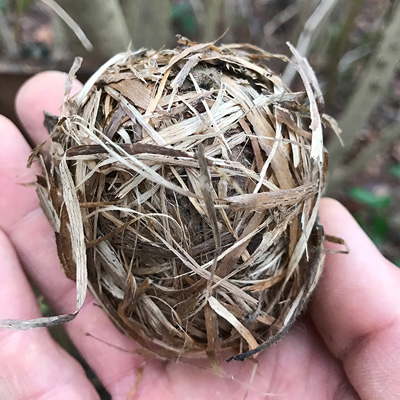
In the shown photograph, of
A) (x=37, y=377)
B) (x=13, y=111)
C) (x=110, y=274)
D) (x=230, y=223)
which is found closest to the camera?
(x=230, y=223)

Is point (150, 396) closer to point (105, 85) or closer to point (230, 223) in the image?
point (230, 223)

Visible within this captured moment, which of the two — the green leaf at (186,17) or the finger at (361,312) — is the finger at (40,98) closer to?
the finger at (361,312)

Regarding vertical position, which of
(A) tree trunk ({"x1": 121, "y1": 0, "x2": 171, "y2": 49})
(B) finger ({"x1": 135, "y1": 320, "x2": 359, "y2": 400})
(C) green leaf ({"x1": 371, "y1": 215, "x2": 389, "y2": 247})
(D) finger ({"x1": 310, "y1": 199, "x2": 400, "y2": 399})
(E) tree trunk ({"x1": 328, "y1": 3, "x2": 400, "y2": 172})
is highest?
(A) tree trunk ({"x1": 121, "y1": 0, "x2": 171, "y2": 49})

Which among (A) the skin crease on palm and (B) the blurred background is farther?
(B) the blurred background

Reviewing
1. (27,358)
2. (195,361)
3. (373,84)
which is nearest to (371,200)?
(373,84)

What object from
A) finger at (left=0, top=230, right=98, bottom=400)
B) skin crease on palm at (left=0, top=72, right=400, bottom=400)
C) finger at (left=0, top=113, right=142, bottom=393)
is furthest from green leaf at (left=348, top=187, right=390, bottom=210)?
finger at (left=0, top=230, right=98, bottom=400)

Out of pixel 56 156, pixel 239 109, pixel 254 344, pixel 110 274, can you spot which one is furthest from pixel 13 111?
pixel 254 344

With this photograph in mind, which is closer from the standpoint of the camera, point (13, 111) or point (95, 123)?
point (95, 123)

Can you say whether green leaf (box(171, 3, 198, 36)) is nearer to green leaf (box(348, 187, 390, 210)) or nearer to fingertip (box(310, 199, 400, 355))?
green leaf (box(348, 187, 390, 210))

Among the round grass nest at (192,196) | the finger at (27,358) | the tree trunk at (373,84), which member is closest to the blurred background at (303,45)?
the tree trunk at (373,84)

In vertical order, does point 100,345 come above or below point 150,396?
above
